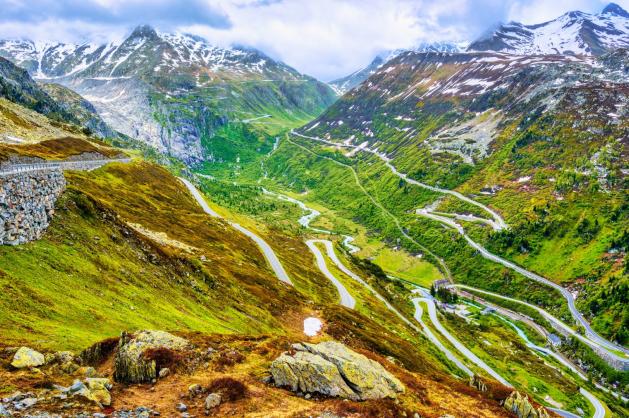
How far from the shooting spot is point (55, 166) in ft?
227

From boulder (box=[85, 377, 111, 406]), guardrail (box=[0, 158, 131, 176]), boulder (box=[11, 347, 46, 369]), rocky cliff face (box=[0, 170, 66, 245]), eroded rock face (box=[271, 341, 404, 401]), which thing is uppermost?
guardrail (box=[0, 158, 131, 176])

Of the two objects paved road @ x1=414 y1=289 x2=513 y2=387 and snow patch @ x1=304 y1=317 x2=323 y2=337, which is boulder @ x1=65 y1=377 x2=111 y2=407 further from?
paved road @ x1=414 y1=289 x2=513 y2=387

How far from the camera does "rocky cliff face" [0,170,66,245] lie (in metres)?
46.0

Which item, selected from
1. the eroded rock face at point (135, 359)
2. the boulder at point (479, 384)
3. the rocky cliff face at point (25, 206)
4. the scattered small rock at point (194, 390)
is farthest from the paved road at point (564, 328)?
the rocky cliff face at point (25, 206)

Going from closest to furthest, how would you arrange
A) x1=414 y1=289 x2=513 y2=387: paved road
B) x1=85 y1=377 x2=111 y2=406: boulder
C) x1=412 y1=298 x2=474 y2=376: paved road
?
x1=85 y1=377 x2=111 y2=406: boulder → x1=412 y1=298 x2=474 y2=376: paved road → x1=414 y1=289 x2=513 y2=387: paved road

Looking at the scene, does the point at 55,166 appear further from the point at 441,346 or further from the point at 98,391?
the point at 441,346

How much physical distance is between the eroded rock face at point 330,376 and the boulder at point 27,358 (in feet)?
61.4

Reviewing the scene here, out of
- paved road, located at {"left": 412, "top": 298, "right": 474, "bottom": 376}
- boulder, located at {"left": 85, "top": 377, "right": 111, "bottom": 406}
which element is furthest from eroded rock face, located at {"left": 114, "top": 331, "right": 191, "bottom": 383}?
paved road, located at {"left": 412, "top": 298, "right": 474, "bottom": 376}

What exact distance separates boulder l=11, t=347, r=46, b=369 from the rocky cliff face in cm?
2048

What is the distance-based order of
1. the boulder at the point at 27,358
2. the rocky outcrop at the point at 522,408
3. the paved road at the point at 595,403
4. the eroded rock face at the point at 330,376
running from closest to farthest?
1. the boulder at the point at 27,358
2. the eroded rock face at the point at 330,376
3. the rocky outcrop at the point at 522,408
4. the paved road at the point at 595,403

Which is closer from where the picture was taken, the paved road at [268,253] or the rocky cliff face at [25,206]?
the rocky cliff face at [25,206]

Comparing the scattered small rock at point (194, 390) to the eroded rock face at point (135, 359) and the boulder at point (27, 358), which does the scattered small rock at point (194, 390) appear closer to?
the eroded rock face at point (135, 359)

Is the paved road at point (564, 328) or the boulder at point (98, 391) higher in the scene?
the boulder at point (98, 391)

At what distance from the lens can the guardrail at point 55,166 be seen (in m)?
51.6
